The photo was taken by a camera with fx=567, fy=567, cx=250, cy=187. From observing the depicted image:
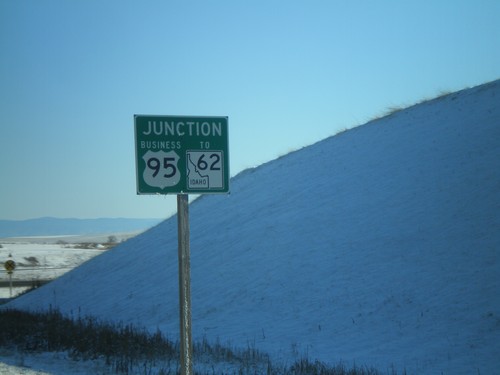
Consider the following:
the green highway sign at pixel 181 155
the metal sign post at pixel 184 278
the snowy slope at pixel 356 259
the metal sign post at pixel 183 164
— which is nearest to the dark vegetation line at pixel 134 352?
the snowy slope at pixel 356 259

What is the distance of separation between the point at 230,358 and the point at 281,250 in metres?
8.51

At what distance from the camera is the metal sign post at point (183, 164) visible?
5086 mm

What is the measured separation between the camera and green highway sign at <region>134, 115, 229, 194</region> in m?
5.08

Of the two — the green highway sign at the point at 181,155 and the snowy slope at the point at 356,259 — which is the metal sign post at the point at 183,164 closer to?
the green highway sign at the point at 181,155

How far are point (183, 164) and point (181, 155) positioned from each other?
0.29 ft

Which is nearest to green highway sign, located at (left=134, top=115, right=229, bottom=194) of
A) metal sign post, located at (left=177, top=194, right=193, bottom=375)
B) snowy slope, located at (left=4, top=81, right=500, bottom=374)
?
metal sign post, located at (left=177, top=194, right=193, bottom=375)

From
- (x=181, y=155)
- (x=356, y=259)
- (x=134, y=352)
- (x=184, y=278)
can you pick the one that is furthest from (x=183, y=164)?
(x=356, y=259)

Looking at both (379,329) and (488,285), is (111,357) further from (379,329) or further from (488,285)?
(488,285)

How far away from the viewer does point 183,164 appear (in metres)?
5.19

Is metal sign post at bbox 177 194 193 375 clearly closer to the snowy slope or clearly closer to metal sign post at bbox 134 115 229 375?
metal sign post at bbox 134 115 229 375

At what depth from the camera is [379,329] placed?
471 inches

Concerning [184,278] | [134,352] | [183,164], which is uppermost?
[183,164]

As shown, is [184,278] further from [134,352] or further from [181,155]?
[134,352]

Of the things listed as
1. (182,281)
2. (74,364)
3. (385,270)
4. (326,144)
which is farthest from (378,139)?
(182,281)
